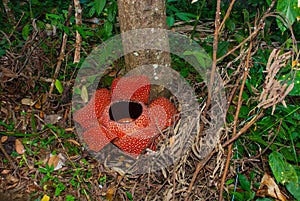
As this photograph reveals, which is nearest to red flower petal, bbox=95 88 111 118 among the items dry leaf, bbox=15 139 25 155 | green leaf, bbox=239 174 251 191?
dry leaf, bbox=15 139 25 155

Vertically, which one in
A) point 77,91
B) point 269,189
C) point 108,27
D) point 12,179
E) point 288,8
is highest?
point 288,8

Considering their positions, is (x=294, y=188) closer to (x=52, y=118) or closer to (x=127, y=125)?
(x=127, y=125)

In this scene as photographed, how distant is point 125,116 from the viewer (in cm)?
182

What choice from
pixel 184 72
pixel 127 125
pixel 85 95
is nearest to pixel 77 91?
pixel 85 95

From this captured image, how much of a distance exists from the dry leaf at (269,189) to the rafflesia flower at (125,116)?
38cm

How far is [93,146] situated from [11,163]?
31cm

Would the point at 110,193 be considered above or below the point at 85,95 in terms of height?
below

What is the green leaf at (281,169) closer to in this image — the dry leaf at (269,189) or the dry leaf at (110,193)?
the dry leaf at (269,189)

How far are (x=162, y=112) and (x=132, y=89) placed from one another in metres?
0.16

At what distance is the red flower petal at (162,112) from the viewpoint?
1.67 metres

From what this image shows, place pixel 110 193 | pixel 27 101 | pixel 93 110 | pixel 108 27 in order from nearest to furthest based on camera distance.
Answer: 1. pixel 110 193
2. pixel 93 110
3. pixel 27 101
4. pixel 108 27

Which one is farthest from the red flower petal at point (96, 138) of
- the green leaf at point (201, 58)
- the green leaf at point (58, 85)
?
the green leaf at point (201, 58)

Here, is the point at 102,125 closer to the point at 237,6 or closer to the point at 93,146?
the point at 93,146

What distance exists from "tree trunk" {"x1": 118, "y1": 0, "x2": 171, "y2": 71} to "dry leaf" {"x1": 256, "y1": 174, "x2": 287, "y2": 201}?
600mm
